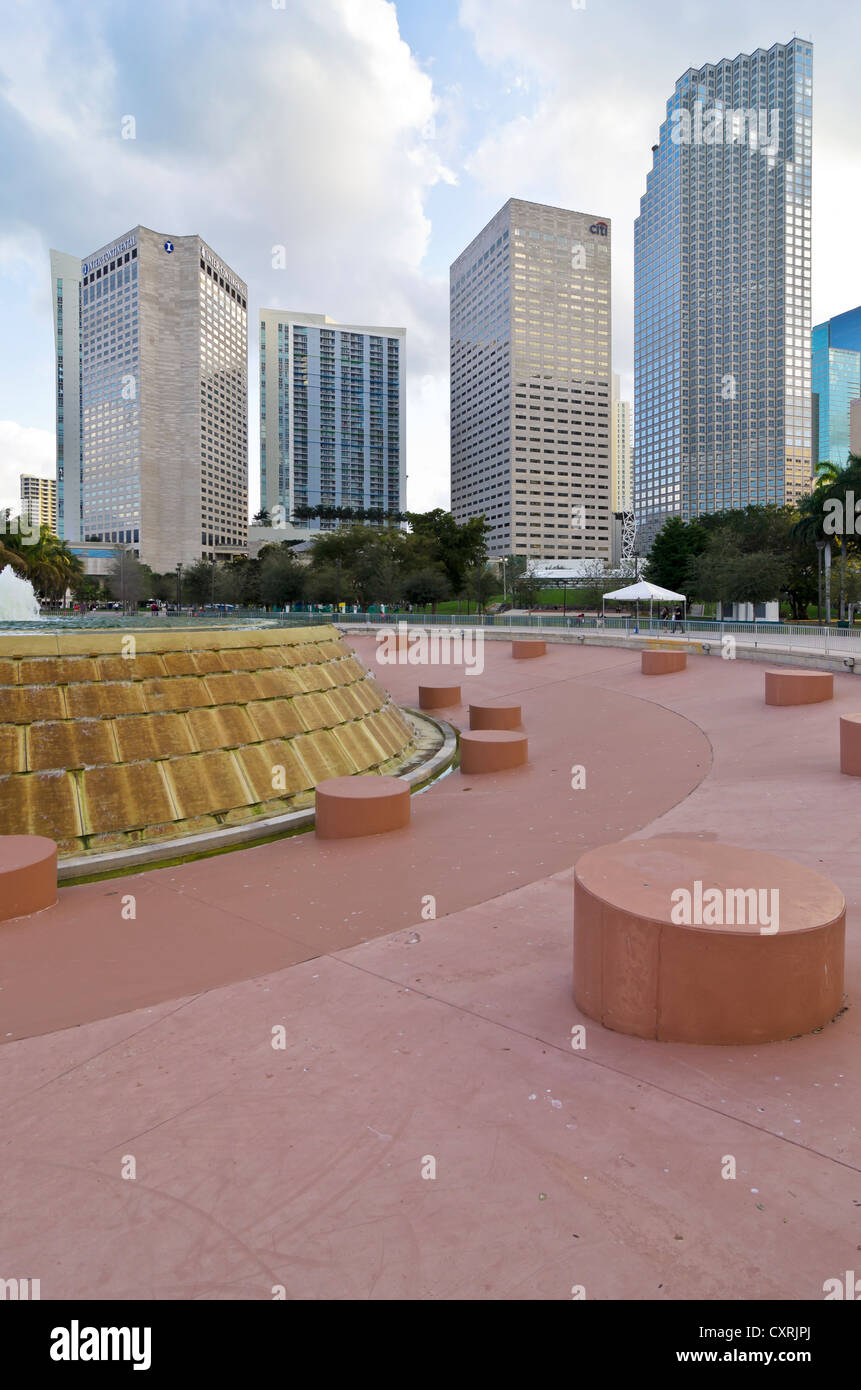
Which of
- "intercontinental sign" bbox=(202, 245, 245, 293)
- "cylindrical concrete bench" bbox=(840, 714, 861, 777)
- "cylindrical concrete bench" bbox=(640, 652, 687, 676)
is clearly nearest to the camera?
"cylindrical concrete bench" bbox=(840, 714, 861, 777)

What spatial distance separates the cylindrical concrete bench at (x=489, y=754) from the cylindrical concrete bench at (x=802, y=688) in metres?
7.65

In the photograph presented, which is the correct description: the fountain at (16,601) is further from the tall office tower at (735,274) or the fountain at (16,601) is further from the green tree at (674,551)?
the tall office tower at (735,274)

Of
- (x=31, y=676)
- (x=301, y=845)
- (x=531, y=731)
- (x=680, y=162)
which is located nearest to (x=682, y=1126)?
(x=301, y=845)

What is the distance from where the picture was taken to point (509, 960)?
6.52 metres

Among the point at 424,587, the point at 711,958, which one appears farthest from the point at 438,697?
the point at 424,587

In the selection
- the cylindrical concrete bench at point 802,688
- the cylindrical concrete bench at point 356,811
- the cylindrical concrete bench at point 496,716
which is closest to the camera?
the cylindrical concrete bench at point 356,811

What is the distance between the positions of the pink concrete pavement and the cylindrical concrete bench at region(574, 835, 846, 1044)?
0.19 meters

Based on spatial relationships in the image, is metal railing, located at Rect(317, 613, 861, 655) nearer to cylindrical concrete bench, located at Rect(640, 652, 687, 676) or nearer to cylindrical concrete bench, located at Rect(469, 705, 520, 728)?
cylindrical concrete bench, located at Rect(640, 652, 687, 676)

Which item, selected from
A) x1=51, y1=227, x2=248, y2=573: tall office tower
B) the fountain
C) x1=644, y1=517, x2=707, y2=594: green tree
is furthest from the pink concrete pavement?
x1=51, y1=227, x2=248, y2=573: tall office tower

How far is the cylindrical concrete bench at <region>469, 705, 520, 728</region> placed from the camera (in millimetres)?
19672

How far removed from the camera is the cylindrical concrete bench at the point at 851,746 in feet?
40.8

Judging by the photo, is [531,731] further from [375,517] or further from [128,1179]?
[375,517]

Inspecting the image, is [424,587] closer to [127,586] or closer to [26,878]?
[127,586]

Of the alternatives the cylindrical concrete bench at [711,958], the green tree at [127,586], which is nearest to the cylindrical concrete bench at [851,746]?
the cylindrical concrete bench at [711,958]
